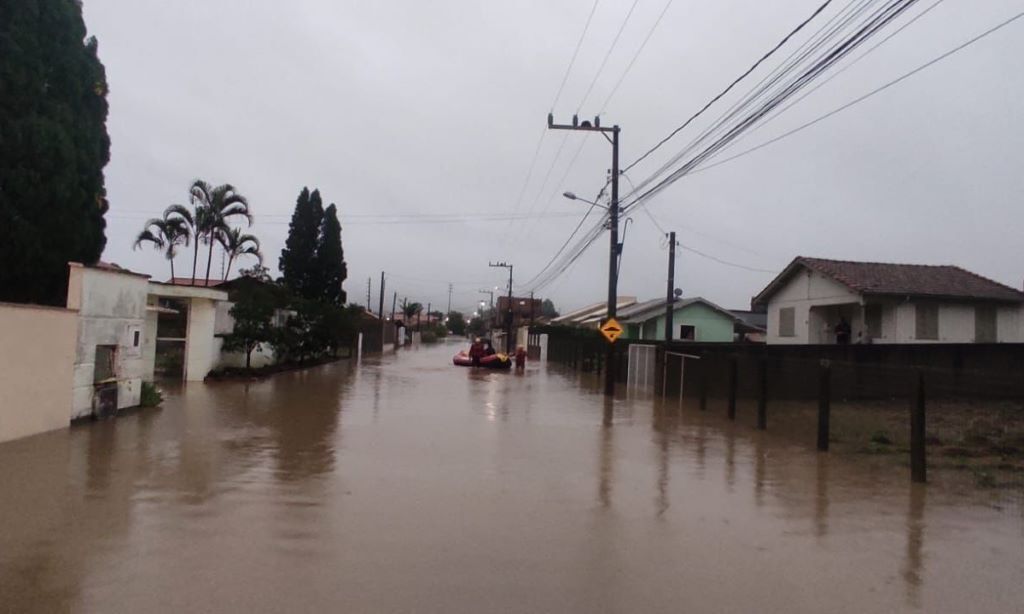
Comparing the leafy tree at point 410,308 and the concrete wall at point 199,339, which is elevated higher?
the leafy tree at point 410,308

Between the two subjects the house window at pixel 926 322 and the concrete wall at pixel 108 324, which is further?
the house window at pixel 926 322

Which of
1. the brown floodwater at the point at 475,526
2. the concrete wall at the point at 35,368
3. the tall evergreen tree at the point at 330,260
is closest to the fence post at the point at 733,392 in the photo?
the brown floodwater at the point at 475,526

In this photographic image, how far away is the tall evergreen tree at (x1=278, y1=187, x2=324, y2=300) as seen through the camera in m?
44.2

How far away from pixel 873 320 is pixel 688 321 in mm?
17926

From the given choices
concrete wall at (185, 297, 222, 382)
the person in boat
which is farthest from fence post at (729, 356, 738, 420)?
the person in boat

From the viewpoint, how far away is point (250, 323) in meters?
22.2

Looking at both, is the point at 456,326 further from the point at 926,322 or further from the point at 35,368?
the point at 35,368

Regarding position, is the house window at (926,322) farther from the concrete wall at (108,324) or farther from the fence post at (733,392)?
the concrete wall at (108,324)

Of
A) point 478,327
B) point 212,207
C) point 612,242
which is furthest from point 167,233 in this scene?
point 478,327

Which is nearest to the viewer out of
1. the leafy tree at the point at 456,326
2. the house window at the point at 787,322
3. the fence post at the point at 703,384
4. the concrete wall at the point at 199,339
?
the fence post at the point at 703,384

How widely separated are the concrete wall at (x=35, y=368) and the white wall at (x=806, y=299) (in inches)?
856

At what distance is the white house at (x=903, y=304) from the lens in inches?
928

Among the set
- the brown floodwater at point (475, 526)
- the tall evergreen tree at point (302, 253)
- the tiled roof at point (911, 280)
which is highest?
the tall evergreen tree at point (302, 253)

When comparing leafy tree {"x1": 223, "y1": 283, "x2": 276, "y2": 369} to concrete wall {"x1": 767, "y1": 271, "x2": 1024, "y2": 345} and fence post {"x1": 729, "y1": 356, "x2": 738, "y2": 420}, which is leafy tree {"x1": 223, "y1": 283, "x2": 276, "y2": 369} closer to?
fence post {"x1": 729, "y1": 356, "x2": 738, "y2": 420}
